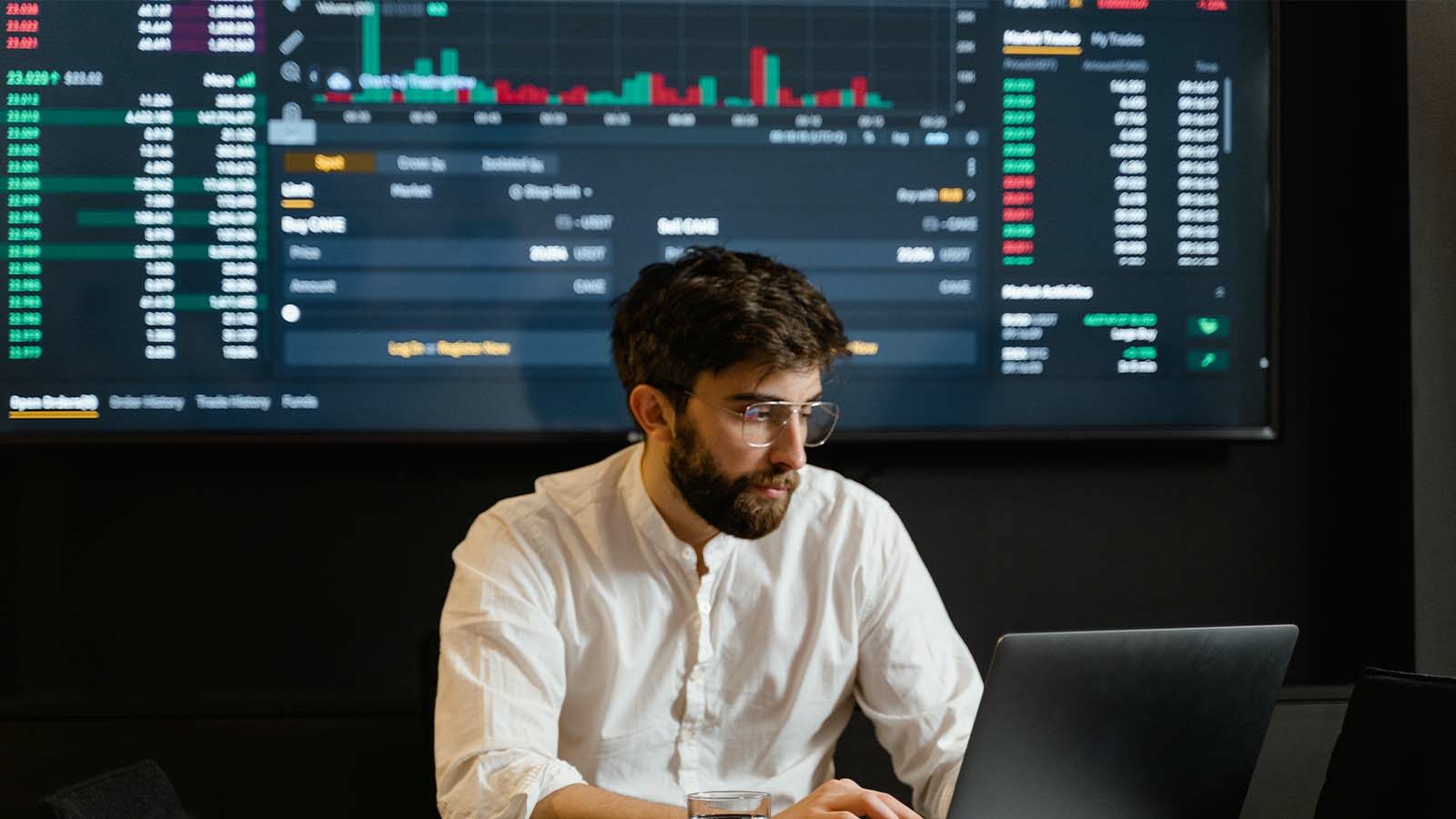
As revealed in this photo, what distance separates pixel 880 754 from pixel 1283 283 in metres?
1.15

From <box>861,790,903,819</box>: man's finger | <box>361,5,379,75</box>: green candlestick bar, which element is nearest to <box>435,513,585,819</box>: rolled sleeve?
<box>861,790,903,819</box>: man's finger

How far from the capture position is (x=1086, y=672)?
1.25 metres

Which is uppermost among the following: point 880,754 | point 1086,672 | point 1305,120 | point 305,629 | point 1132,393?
point 1305,120

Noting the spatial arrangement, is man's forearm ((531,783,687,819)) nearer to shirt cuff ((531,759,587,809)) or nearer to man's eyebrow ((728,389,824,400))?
shirt cuff ((531,759,587,809))

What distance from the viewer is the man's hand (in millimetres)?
1321

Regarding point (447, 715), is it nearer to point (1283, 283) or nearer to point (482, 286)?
point (482, 286)

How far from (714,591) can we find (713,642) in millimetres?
69

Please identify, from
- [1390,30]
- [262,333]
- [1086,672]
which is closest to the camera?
[1086,672]

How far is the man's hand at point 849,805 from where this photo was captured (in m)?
1.32

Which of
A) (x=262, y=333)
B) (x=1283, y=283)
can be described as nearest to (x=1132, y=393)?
(x=1283, y=283)

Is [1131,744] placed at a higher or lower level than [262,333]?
lower

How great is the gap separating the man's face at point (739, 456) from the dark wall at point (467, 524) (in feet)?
2.24

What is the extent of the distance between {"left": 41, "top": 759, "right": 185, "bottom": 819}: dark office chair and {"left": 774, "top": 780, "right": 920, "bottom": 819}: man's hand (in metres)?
0.74

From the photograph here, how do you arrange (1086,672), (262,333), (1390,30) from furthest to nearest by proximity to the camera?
1. (1390,30)
2. (262,333)
3. (1086,672)
